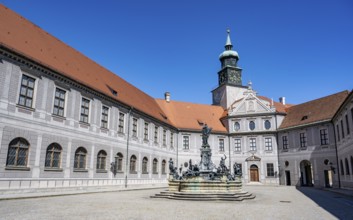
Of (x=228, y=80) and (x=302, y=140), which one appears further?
(x=228, y=80)

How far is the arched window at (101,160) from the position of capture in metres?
26.0

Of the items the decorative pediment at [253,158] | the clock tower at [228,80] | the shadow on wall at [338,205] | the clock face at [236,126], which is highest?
the clock tower at [228,80]

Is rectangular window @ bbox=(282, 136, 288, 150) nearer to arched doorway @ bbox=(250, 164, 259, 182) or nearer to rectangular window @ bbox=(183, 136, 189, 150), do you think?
arched doorway @ bbox=(250, 164, 259, 182)

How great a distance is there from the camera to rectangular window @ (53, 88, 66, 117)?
21.7 m

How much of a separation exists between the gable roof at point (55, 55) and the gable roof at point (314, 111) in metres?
21.1

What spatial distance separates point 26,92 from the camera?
19.4m

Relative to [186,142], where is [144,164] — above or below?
below

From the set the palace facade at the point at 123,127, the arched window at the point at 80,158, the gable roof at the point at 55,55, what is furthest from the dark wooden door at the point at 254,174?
the arched window at the point at 80,158

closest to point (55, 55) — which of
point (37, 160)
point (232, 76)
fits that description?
point (37, 160)

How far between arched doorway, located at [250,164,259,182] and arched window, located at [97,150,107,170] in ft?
80.1

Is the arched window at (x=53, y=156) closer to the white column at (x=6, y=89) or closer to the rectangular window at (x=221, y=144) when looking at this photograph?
the white column at (x=6, y=89)

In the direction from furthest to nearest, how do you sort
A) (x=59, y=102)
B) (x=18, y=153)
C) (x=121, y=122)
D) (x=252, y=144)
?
(x=252, y=144) < (x=121, y=122) < (x=59, y=102) < (x=18, y=153)

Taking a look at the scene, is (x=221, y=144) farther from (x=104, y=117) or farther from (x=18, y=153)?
(x=18, y=153)

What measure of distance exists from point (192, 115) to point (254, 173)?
12611 millimetres
